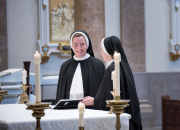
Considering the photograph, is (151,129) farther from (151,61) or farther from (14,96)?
(14,96)

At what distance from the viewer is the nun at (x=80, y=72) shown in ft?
13.0

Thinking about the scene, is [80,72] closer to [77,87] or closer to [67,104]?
[77,87]

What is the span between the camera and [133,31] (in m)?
8.89

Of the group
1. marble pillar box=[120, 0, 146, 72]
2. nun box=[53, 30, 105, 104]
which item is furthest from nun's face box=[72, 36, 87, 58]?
marble pillar box=[120, 0, 146, 72]

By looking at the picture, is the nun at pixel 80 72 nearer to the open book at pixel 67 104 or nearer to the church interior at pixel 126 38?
the open book at pixel 67 104

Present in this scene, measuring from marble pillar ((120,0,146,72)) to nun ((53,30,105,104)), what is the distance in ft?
15.6

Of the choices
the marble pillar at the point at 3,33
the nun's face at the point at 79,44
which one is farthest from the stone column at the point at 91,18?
the marble pillar at the point at 3,33

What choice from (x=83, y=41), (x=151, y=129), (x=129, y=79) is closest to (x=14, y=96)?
(x=83, y=41)

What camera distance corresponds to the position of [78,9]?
6.27 meters

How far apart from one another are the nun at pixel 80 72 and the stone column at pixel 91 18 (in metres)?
2.13

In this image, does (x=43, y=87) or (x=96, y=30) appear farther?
(x=43, y=87)

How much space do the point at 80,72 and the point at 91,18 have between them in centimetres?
243

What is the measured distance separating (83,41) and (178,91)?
647 cm

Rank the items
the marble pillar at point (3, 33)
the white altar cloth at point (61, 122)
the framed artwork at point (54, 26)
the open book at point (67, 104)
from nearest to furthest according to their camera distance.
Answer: the white altar cloth at point (61, 122)
the open book at point (67, 104)
the marble pillar at point (3, 33)
the framed artwork at point (54, 26)
